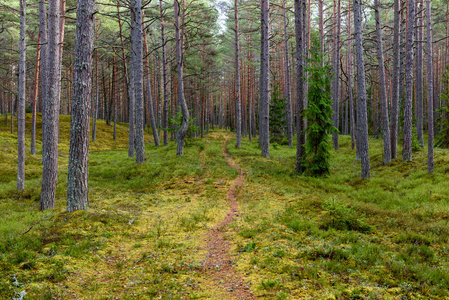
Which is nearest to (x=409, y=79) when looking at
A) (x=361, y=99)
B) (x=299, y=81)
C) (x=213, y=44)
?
(x=361, y=99)

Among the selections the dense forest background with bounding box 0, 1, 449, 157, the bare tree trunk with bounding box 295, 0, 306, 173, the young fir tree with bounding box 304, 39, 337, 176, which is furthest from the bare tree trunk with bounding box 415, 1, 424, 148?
the bare tree trunk with bounding box 295, 0, 306, 173

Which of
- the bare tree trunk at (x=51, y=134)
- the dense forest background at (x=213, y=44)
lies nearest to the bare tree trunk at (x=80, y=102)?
the bare tree trunk at (x=51, y=134)

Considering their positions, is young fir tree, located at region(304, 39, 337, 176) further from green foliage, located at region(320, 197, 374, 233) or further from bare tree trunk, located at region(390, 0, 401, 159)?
green foliage, located at region(320, 197, 374, 233)

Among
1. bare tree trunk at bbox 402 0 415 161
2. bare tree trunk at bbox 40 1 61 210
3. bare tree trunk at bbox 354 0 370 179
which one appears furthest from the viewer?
bare tree trunk at bbox 402 0 415 161

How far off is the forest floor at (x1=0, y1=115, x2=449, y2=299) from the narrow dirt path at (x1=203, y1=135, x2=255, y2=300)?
0.02 m

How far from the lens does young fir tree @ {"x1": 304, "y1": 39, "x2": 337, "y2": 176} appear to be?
44.1ft

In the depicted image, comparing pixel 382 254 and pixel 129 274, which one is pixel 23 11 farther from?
pixel 382 254

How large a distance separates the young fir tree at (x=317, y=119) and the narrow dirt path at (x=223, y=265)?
7191 mm

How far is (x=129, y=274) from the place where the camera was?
497 centimetres

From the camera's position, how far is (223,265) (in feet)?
17.6

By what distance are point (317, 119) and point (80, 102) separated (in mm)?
10952

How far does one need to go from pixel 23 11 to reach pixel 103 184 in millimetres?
8842

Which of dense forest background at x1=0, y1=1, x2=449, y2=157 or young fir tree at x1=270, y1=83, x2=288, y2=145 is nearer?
dense forest background at x1=0, y1=1, x2=449, y2=157

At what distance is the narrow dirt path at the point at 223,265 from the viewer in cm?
440
